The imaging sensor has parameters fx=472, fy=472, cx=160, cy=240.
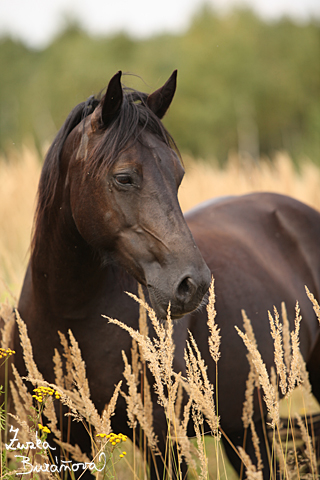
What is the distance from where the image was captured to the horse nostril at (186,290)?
172 cm

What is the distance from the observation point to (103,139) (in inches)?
75.9

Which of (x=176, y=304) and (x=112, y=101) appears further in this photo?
(x=112, y=101)

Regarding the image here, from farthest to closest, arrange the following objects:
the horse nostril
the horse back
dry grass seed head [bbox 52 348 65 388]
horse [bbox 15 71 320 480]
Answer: the horse back → dry grass seed head [bbox 52 348 65 388] → horse [bbox 15 71 320 480] → the horse nostril

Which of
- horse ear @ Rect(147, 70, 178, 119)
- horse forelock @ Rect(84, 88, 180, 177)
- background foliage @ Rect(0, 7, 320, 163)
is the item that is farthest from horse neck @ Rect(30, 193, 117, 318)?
background foliage @ Rect(0, 7, 320, 163)

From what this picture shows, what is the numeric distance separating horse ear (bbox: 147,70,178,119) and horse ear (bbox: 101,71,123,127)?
233 millimetres

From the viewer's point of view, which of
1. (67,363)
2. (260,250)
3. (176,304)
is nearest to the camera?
Result: (176,304)

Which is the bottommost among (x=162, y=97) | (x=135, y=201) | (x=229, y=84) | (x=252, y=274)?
(x=252, y=274)

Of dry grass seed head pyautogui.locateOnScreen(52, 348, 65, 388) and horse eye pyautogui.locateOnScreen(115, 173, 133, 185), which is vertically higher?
horse eye pyautogui.locateOnScreen(115, 173, 133, 185)

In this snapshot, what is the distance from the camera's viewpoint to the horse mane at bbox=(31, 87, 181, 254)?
A: 190 centimetres

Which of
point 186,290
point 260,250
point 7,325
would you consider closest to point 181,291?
point 186,290

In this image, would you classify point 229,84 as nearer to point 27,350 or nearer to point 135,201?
point 135,201

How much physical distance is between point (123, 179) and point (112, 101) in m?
0.35

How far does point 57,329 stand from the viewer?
2166 millimetres

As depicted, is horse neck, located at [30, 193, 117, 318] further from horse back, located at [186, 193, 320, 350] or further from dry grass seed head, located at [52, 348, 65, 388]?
horse back, located at [186, 193, 320, 350]
